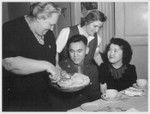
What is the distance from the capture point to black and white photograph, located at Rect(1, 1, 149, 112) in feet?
3.52

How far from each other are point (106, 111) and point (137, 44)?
63.9 inches

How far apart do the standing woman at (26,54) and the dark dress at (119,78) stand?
Result: 65 centimetres

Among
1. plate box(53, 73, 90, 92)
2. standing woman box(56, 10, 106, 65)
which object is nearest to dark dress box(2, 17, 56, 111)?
plate box(53, 73, 90, 92)

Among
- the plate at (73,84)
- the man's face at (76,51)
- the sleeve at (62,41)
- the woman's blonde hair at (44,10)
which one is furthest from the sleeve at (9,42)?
the sleeve at (62,41)

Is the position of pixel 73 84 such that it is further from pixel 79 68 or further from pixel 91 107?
pixel 79 68

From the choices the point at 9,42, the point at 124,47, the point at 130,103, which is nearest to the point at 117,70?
the point at 124,47

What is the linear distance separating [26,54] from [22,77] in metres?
0.11

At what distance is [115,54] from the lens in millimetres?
1771

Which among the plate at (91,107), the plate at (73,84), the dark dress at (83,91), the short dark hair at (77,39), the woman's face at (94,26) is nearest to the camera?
the plate at (91,107)

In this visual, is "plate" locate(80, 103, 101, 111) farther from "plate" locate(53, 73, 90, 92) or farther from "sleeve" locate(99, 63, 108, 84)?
"sleeve" locate(99, 63, 108, 84)

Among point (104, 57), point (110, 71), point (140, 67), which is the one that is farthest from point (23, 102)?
point (140, 67)

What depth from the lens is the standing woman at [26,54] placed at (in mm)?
1059

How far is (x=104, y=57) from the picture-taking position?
2158 millimetres

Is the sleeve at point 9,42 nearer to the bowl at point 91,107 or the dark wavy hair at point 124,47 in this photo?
the bowl at point 91,107
